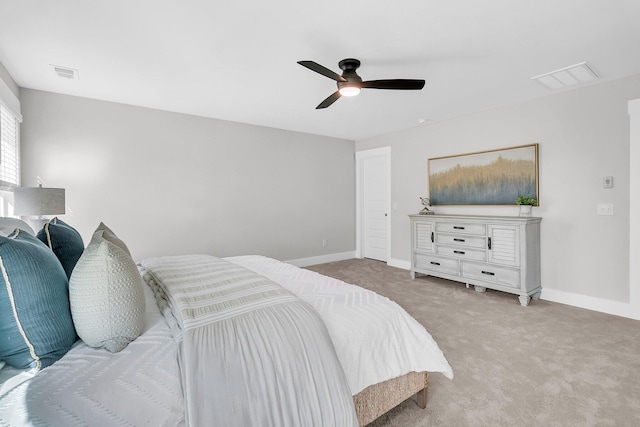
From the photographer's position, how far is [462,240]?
3.97 m

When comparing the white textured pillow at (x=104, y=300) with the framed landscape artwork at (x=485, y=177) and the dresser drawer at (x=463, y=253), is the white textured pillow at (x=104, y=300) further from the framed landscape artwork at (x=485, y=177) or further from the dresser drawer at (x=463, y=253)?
the framed landscape artwork at (x=485, y=177)

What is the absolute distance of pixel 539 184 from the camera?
11.9ft

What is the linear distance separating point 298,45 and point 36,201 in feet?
8.19

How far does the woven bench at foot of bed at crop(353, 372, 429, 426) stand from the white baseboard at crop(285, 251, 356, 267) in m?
3.60

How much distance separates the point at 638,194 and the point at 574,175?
1.84 feet

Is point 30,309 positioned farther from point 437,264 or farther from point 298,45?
point 437,264

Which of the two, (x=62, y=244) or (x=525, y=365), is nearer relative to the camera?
A: (x=62, y=244)

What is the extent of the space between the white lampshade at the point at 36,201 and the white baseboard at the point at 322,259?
3299 millimetres

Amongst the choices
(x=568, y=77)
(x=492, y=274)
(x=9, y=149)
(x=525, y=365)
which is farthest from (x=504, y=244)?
(x=9, y=149)

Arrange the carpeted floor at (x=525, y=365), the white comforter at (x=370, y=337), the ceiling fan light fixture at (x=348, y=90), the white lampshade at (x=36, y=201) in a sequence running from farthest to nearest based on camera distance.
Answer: the ceiling fan light fixture at (x=348, y=90) < the white lampshade at (x=36, y=201) < the carpeted floor at (x=525, y=365) < the white comforter at (x=370, y=337)

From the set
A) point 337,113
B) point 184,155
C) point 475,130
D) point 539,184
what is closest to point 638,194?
point 539,184

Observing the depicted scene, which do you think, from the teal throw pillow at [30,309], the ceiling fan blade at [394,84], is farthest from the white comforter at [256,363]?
the ceiling fan blade at [394,84]

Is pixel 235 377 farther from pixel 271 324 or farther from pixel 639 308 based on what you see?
pixel 639 308

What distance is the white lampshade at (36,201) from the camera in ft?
7.64
